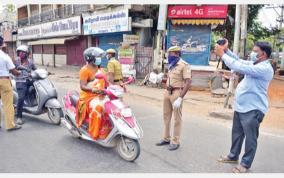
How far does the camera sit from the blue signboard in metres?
11.8

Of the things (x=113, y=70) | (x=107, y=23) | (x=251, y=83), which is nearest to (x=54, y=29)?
(x=107, y=23)

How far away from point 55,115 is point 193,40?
24.4 ft

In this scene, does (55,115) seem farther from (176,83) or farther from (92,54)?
(176,83)

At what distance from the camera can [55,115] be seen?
6031 millimetres

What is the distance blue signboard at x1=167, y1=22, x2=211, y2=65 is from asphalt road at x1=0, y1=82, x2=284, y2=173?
6235mm

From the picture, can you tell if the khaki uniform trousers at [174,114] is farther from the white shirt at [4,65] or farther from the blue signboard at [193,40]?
the blue signboard at [193,40]

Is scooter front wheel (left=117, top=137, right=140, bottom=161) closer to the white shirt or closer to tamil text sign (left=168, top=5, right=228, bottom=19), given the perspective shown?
the white shirt

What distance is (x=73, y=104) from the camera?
16.6ft

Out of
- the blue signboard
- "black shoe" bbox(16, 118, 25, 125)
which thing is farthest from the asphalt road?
the blue signboard

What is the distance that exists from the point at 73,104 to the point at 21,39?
28.3 m

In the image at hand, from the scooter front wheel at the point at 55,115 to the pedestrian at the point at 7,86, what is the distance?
0.64 metres

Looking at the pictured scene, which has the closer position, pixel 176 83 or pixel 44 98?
pixel 176 83
